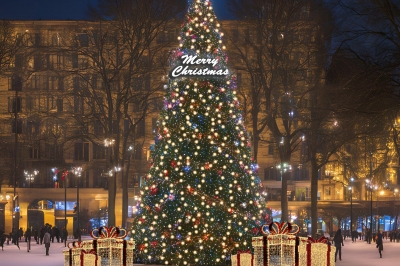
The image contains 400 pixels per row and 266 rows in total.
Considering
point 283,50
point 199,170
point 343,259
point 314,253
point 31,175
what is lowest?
point 343,259

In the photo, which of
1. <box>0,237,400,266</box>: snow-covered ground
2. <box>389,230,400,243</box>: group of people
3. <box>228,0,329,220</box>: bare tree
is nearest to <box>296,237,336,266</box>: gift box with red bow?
<box>0,237,400,266</box>: snow-covered ground

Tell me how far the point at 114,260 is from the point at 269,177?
71.5 metres

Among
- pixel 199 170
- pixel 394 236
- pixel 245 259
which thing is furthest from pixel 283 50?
pixel 245 259

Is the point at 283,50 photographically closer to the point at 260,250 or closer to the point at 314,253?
the point at 314,253

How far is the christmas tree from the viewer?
3173cm

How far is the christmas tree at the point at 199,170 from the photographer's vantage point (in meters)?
31.7

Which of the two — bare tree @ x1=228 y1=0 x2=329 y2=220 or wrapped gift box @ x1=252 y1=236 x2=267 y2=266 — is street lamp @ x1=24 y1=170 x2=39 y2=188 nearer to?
bare tree @ x1=228 y1=0 x2=329 y2=220

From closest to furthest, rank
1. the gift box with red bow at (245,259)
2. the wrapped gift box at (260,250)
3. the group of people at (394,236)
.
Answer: the wrapped gift box at (260,250), the gift box with red bow at (245,259), the group of people at (394,236)

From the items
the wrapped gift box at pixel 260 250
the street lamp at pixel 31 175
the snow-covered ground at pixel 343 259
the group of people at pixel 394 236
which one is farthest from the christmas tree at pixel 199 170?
the street lamp at pixel 31 175

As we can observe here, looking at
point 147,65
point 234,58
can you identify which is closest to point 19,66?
point 147,65

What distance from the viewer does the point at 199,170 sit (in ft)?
105

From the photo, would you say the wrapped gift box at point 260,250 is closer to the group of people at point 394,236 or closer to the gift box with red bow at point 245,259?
the gift box with red bow at point 245,259

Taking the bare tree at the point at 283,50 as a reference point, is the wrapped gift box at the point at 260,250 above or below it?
below

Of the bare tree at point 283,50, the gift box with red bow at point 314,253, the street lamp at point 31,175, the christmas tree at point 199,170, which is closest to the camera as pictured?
the gift box with red bow at point 314,253
